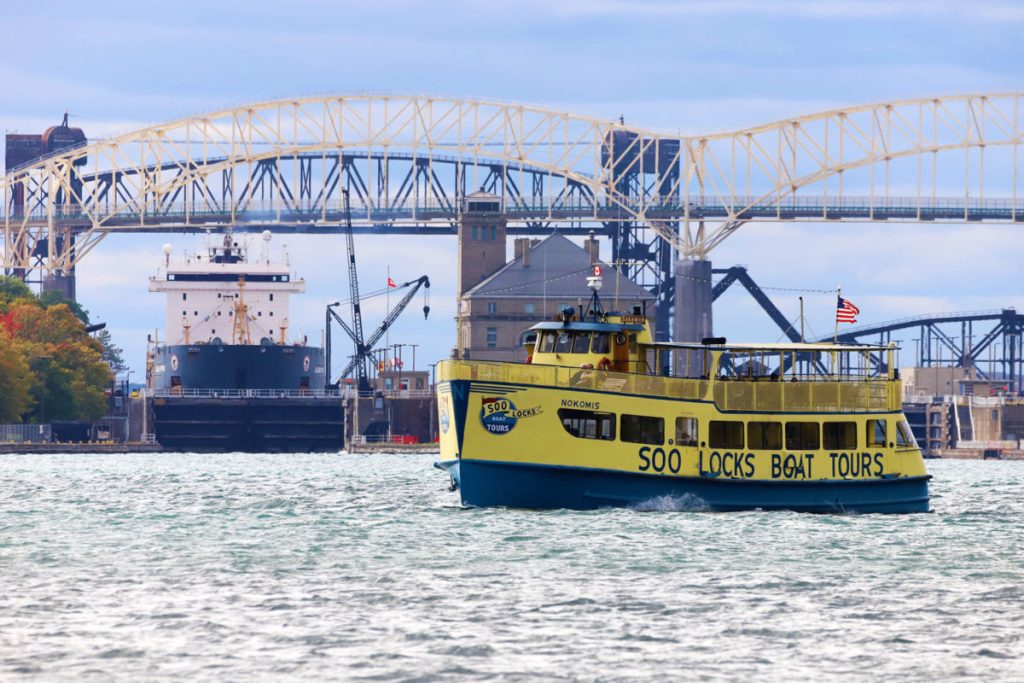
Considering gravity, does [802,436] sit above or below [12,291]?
below

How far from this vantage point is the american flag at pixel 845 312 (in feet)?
233

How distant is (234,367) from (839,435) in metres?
109

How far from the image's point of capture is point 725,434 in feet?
187

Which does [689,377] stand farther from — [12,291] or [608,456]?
[12,291]

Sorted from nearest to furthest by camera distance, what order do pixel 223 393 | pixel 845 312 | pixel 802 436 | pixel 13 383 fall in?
pixel 802 436 → pixel 845 312 → pixel 13 383 → pixel 223 393

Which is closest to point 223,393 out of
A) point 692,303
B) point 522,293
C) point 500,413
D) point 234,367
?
point 234,367

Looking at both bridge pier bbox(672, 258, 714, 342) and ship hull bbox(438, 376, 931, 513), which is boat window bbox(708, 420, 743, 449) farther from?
bridge pier bbox(672, 258, 714, 342)

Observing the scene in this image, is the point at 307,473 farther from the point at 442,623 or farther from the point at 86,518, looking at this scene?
the point at 442,623

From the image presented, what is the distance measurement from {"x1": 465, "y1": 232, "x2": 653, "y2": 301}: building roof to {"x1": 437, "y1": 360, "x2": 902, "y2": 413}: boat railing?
11466 cm

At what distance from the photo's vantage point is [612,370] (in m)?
57.7

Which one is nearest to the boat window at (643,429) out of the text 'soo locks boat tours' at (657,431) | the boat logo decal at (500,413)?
the text 'soo locks boat tours' at (657,431)

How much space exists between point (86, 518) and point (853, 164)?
14264 cm

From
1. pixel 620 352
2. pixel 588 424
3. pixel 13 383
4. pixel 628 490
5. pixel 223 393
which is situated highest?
pixel 13 383

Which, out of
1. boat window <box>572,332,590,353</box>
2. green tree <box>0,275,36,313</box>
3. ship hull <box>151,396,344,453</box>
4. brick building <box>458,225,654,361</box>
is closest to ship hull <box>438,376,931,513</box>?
boat window <box>572,332,590,353</box>
